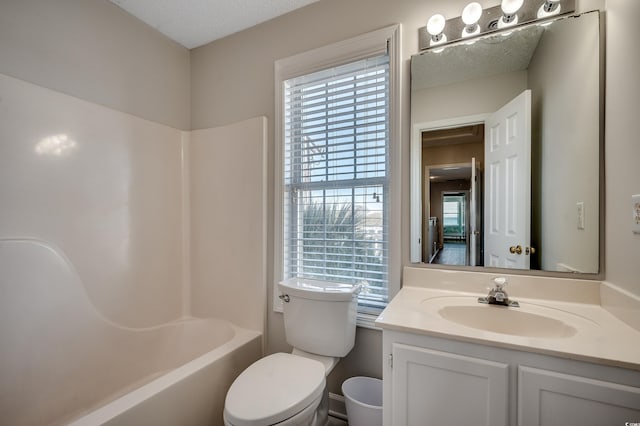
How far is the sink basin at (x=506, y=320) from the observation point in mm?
1086

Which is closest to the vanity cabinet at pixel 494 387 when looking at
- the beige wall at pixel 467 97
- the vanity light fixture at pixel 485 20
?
the beige wall at pixel 467 97

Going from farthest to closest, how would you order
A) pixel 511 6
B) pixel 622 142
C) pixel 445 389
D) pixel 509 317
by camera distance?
pixel 511 6, pixel 509 317, pixel 622 142, pixel 445 389

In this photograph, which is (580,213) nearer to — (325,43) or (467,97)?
(467,97)

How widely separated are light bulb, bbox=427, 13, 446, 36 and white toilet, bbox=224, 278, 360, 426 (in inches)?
53.1

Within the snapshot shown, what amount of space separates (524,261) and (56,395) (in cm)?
237

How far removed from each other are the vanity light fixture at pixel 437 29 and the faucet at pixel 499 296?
1.17m

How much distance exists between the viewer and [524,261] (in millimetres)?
1294

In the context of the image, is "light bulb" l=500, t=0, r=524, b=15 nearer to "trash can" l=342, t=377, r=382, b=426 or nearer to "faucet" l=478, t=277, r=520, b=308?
"faucet" l=478, t=277, r=520, b=308

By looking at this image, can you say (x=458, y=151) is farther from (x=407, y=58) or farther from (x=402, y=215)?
(x=407, y=58)

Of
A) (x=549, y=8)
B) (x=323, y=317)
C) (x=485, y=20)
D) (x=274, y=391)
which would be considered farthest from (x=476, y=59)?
(x=274, y=391)

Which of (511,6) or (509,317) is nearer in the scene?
(509,317)

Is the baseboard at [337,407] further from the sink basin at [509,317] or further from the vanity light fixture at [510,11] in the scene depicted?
the vanity light fixture at [510,11]

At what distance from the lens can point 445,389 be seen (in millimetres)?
924

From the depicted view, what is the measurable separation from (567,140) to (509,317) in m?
0.78
